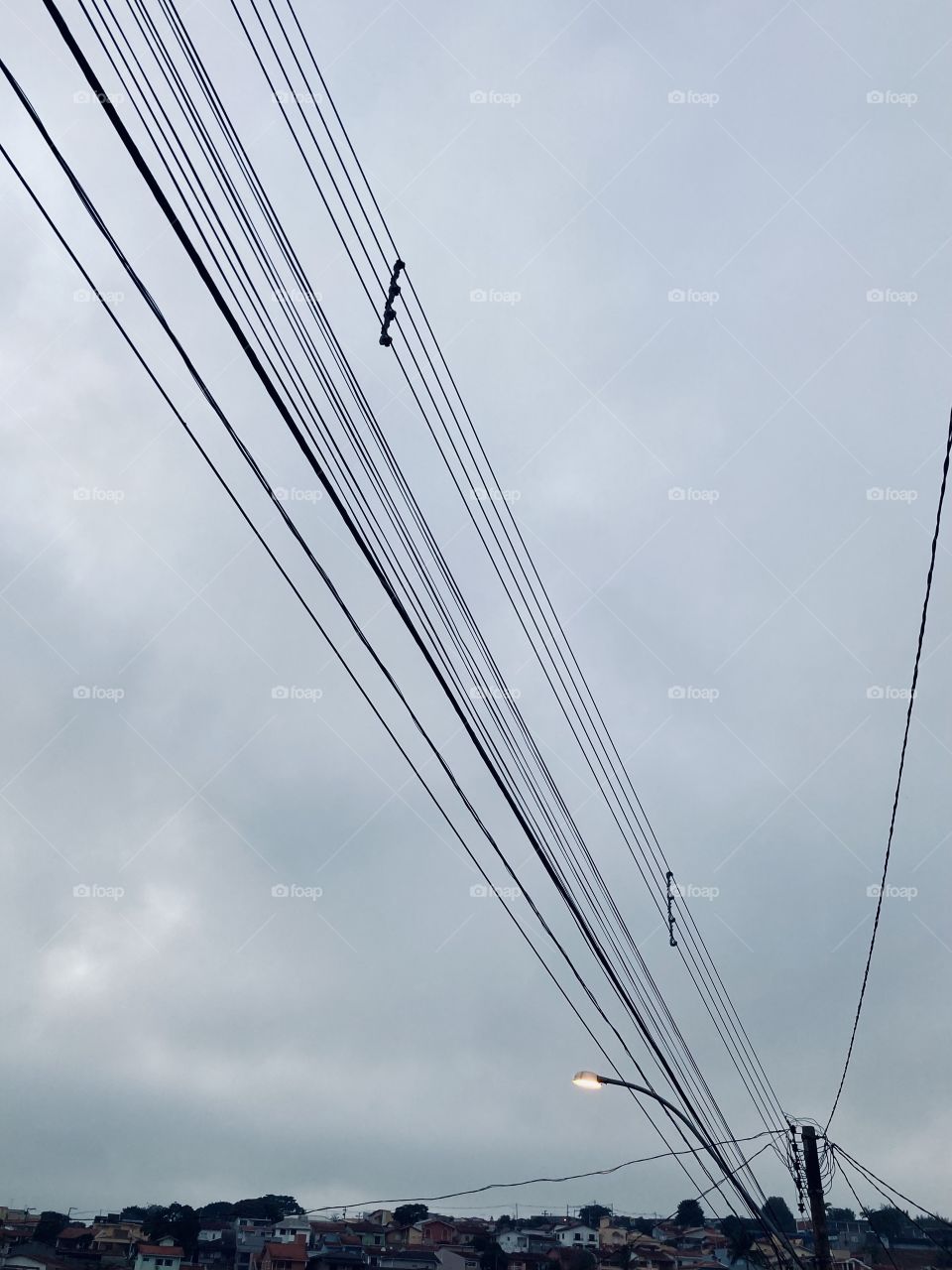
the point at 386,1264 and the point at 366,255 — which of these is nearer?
the point at 366,255

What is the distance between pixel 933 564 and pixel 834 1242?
323 feet

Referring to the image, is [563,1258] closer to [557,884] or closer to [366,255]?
[557,884]

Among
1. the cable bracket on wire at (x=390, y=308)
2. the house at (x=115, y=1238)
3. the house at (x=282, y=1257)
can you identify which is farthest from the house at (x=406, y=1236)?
the cable bracket on wire at (x=390, y=308)

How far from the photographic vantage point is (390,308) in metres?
7.44

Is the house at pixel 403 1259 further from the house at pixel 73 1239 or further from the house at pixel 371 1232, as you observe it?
the house at pixel 73 1239

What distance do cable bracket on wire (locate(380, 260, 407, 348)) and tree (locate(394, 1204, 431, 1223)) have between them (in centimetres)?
7852

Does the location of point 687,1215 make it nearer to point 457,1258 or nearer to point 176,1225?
point 457,1258

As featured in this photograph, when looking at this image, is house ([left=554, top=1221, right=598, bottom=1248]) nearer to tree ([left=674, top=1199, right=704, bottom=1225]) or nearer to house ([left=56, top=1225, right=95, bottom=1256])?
tree ([left=674, top=1199, right=704, bottom=1225])

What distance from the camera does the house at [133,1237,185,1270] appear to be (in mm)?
60875

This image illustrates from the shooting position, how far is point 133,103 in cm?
585

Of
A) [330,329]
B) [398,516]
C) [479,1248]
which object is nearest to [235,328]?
[330,329]

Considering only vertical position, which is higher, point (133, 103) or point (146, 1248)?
point (133, 103)

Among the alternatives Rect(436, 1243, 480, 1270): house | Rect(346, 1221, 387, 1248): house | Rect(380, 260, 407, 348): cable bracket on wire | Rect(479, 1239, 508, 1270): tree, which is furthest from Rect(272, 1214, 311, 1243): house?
Rect(380, 260, 407, 348): cable bracket on wire

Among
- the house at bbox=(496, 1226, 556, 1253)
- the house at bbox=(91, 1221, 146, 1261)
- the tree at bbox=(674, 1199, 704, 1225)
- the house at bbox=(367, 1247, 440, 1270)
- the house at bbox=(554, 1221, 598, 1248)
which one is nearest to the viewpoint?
the tree at bbox=(674, 1199, 704, 1225)
